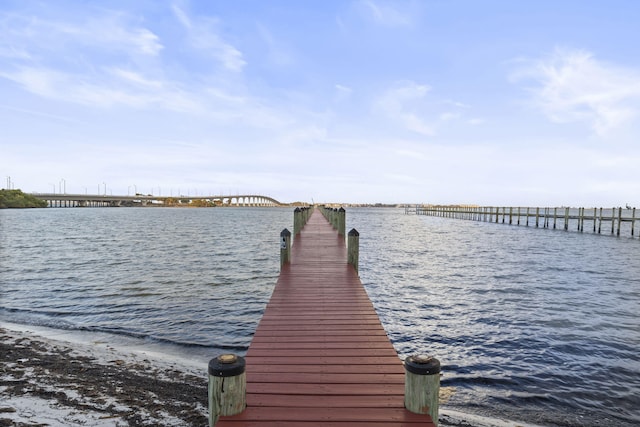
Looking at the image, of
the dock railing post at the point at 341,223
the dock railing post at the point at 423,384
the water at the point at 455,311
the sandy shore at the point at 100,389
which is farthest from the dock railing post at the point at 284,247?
the dock railing post at the point at 341,223

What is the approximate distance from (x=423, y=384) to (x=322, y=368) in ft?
5.39

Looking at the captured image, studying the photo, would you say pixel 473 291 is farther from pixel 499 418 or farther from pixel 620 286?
pixel 499 418

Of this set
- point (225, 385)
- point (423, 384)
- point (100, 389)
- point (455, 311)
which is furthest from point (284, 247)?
point (423, 384)

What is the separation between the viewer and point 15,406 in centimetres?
625

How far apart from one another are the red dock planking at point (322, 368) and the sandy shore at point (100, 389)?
177 centimetres

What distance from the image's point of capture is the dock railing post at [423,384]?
382 centimetres

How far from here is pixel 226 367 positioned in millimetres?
3771

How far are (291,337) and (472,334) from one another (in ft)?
23.8

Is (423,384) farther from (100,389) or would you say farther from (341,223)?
(341,223)

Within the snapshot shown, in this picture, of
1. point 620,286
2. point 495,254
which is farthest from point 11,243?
point 620,286

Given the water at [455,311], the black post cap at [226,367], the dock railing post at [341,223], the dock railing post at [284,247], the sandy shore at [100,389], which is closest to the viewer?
the black post cap at [226,367]

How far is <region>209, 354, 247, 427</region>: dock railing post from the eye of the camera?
3774 millimetres

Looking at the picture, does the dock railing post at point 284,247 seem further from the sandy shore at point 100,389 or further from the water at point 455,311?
the sandy shore at point 100,389

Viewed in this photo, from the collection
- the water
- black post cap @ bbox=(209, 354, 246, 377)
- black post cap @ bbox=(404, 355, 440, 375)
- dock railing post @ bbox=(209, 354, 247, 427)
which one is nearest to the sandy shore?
the water
